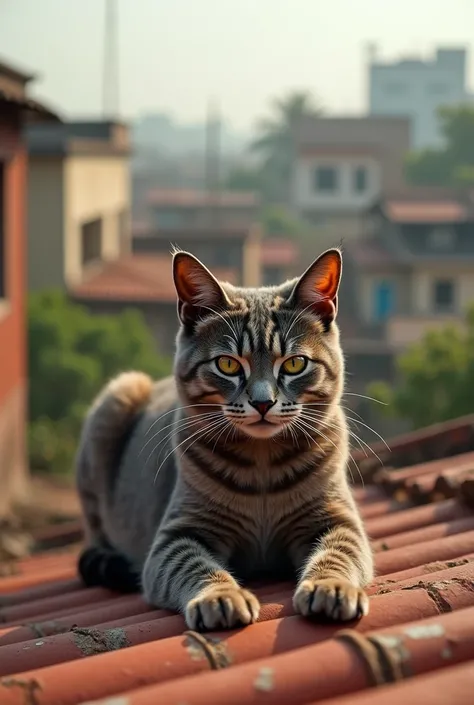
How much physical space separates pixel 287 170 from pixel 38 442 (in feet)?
164

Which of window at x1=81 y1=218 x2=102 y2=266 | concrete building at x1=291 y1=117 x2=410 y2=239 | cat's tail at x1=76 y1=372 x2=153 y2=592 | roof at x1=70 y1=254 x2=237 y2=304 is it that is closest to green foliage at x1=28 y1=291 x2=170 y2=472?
roof at x1=70 y1=254 x2=237 y2=304

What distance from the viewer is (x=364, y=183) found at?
4862 centimetres

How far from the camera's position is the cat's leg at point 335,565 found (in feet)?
8.75

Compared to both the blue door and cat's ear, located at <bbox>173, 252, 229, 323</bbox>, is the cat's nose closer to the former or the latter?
cat's ear, located at <bbox>173, 252, 229, 323</bbox>

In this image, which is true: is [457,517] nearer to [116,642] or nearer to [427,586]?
[427,586]

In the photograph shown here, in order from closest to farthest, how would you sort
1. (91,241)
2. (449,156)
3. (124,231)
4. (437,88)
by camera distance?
(91,241) < (124,231) < (449,156) < (437,88)

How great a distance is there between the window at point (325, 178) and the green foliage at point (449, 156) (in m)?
3.35

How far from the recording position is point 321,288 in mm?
3551

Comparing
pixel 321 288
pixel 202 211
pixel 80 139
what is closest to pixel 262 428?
pixel 321 288

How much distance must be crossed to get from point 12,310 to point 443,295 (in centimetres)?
1918

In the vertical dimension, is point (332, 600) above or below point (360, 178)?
below

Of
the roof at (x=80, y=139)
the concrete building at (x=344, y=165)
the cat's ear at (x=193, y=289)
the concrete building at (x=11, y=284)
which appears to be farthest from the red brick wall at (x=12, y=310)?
the concrete building at (x=344, y=165)

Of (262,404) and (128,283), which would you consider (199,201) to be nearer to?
(128,283)

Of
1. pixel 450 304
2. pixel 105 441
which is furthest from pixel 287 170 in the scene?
pixel 105 441
